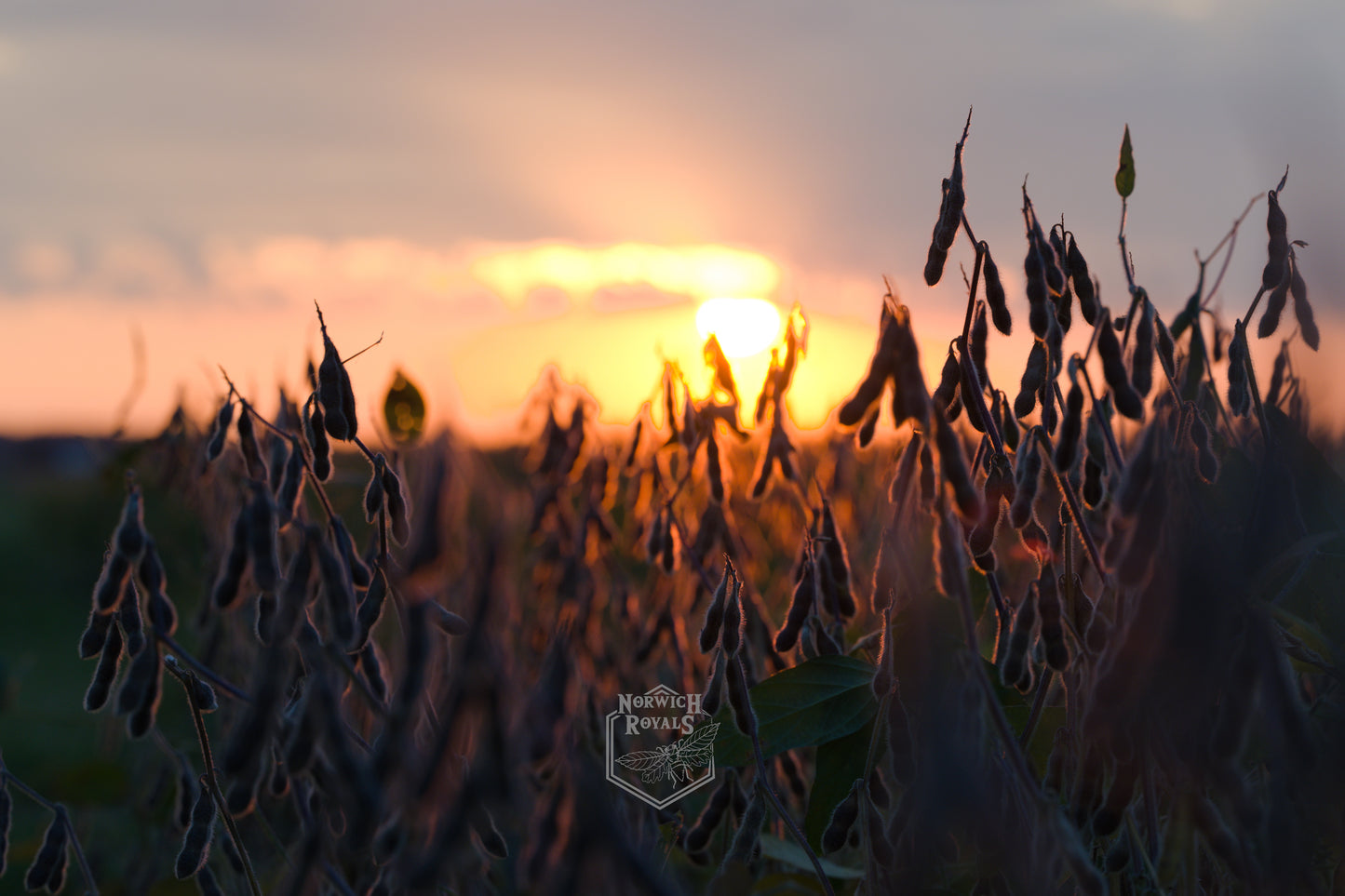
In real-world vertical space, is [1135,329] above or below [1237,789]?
above

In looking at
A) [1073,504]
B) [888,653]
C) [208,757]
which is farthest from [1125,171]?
[208,757]

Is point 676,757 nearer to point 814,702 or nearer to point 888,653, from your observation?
point 814,702

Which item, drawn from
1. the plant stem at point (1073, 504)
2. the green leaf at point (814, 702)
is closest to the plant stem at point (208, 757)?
the green leaf at point (814, 702)

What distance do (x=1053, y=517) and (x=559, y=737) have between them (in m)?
1.69

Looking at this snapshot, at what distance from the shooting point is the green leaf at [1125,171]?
87.2 inches

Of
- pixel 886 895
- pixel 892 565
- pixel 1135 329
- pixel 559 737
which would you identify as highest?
pixel 1135 329

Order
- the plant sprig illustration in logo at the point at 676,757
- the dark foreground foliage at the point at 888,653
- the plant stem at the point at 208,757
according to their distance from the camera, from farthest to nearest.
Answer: the plant sprig illustration in logo at the point at 676,757, the plant stem at the point at 208,757, the dark foreground foliage at the point at 888,653

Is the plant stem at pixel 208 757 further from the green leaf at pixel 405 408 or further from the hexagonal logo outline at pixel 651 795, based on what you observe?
the hexagonal logo outline at pixel 651 795

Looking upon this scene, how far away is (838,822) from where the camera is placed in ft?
6.53

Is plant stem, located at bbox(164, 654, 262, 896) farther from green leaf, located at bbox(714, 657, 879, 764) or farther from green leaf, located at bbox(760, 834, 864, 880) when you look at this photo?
green leaf, located at bbox(760, 834, 864, 880)

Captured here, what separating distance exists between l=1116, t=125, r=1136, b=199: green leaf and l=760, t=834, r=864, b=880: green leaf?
5.86ft

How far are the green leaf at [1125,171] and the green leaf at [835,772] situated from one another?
1.29 m

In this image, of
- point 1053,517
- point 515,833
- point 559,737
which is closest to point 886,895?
point 559,737

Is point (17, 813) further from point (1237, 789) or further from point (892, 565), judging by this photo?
point (1237, 789)
